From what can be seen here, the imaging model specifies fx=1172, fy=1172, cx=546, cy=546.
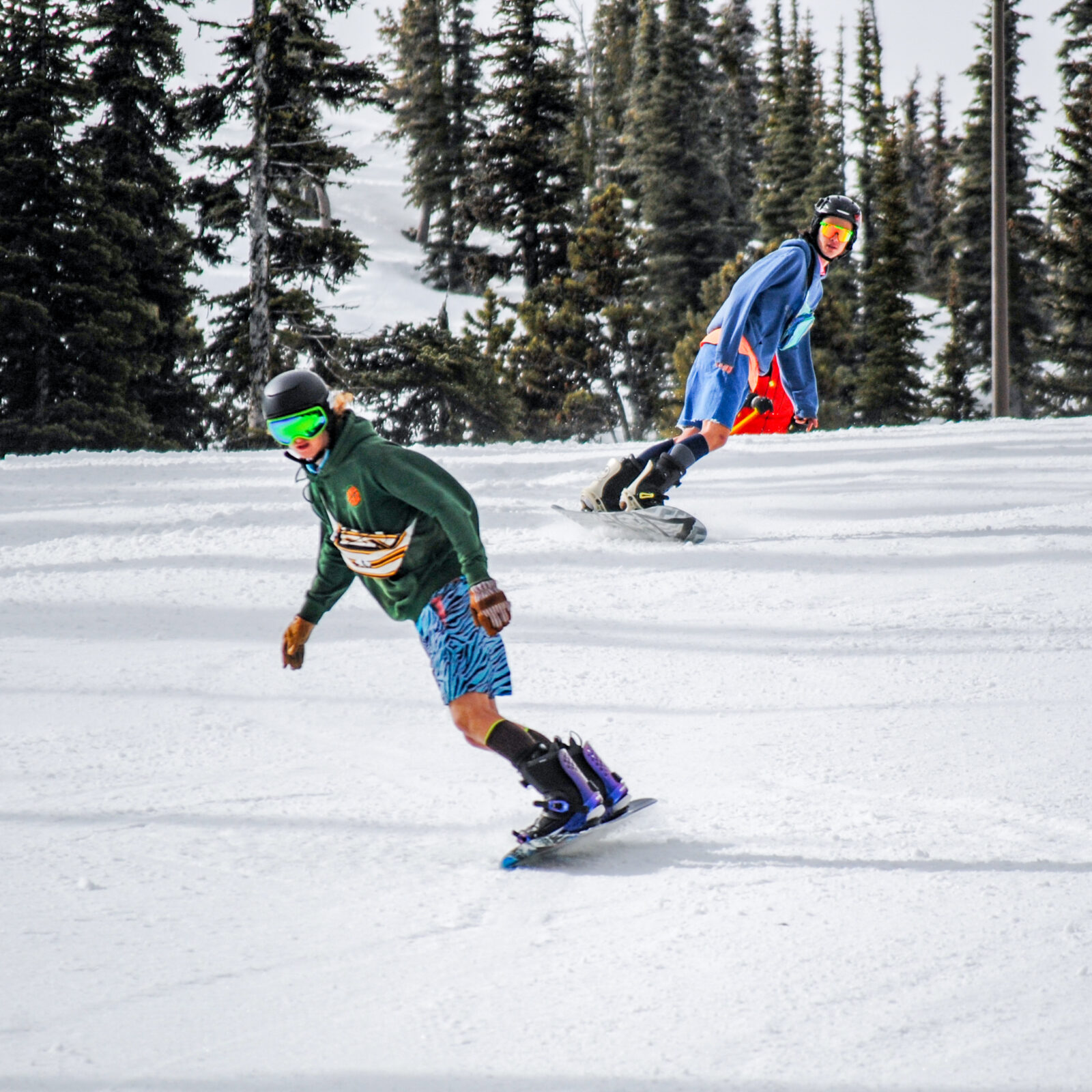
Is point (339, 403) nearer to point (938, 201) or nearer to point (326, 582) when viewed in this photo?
point (326, 582)

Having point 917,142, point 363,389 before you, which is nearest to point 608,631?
point 363,389

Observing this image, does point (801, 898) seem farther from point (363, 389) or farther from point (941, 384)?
point (941, 384)

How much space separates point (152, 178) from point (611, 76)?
44.2 metres

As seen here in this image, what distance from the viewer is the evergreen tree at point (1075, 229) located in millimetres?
34844

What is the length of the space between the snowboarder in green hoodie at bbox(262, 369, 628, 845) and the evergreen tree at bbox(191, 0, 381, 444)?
712 inches

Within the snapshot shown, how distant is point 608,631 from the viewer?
21.1 ft

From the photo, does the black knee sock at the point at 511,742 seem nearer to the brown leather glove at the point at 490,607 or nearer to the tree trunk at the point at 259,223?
the brown leather glove at the point at 490,607

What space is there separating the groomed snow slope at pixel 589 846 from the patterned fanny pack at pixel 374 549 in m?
0.91

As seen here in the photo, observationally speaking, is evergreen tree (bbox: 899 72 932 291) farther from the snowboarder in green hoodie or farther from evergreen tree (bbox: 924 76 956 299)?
the snowboarder in green hoodie

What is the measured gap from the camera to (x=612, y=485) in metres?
8.21

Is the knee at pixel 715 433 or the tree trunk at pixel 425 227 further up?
the tree trunk at pixel 425 227

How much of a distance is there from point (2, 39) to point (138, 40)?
3.08 metres

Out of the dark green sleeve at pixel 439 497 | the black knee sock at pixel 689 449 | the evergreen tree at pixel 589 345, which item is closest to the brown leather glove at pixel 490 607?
the dark green sleeve at pixel 439 497

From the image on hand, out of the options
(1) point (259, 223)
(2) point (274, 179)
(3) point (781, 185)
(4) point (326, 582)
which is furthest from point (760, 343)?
(3) point (781, 185)
